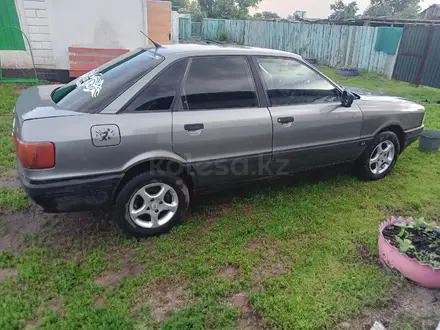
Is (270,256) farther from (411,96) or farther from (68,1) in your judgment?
(411,96)

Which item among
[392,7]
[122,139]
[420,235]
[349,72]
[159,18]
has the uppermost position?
[392,7]

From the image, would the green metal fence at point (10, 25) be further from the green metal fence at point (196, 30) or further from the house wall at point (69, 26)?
the green metal fence at point (196, 30)

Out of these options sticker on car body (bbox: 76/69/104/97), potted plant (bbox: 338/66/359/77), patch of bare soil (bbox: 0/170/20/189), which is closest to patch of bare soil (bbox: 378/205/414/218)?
sticker on car body (bbox: 76/69/104/97)

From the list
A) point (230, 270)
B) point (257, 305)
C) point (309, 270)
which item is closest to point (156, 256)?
point (230, 270)

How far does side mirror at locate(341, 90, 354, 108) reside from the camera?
3.87 meters

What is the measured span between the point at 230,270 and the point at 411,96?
31.6 ft

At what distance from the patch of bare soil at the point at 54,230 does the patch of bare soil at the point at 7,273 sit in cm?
27

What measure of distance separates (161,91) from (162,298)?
171 centimetres

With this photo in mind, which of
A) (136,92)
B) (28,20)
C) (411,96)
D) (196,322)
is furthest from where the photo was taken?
(411,96)

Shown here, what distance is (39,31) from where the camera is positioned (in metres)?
8.56

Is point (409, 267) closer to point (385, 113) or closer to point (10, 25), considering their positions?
point (385, 113)

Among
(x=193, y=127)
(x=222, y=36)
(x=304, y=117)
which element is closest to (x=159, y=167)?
(x=193, y=127)

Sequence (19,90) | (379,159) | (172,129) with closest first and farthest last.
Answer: (172,129) < (379,159) < (19,90)

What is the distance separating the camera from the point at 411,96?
10.1 metres
